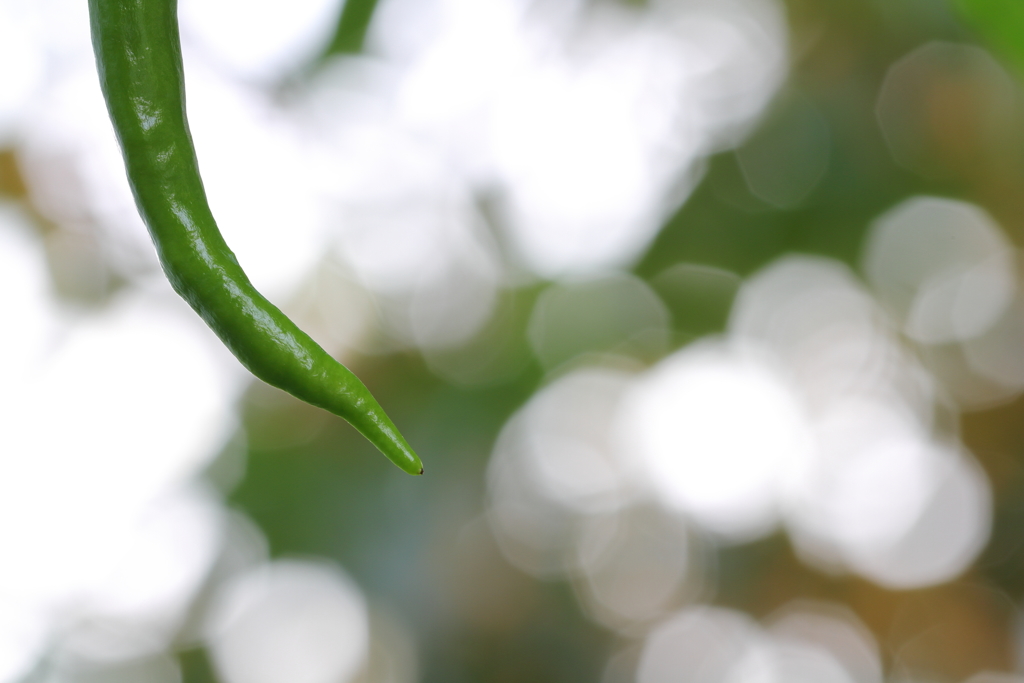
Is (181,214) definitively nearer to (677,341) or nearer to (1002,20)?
(1002,20)

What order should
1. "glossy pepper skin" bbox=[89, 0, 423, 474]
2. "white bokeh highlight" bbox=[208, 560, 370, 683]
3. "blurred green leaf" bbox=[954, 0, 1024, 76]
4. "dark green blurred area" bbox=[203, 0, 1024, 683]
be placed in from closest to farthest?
"glossy pepper skin" bbox=[89, 0, 423, 474], "blurred green leaf" bbox=[954, 0, 1024, 76], "dark green blurred area" bbox=[203, 0, 1024, 683], "white bokeh highlight" bbox=[208, 560, 370, 683]

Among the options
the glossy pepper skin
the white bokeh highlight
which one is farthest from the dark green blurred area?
the glossy pepper skin

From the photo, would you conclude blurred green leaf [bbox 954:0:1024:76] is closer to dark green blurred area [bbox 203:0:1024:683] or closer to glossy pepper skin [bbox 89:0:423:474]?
glossy pepper skin [bbox 89:0:423:474]

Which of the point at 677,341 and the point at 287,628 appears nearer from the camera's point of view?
the point at 677,341

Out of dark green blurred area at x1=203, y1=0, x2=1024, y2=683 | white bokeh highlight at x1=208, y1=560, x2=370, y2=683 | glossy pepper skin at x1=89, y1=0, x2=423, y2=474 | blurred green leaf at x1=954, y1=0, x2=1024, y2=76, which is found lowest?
white bokeh highlight at x1=208, y1=560, x2=370, y2=683

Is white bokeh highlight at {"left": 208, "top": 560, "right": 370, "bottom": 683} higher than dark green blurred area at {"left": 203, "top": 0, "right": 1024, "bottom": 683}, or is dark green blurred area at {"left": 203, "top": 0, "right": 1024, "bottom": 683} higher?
dark green blurred area at {"left": 203, "top": 0, "right": 1024, "bottom": 683}


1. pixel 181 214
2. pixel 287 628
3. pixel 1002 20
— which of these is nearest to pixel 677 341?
pixel 287 628

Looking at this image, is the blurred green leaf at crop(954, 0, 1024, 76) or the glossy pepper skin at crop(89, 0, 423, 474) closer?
the glossy pepper skin at crop(89, 0, 423, 474)

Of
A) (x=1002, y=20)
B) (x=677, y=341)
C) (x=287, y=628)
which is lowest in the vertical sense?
(x=287, y=628)

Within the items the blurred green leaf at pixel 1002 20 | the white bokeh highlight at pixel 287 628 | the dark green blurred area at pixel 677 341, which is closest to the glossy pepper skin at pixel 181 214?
the blurred green leaf at pixel 1002 20

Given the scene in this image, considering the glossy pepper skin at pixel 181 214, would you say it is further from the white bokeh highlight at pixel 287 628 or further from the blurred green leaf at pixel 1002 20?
the white bokeh highlight at pixel 287 628
